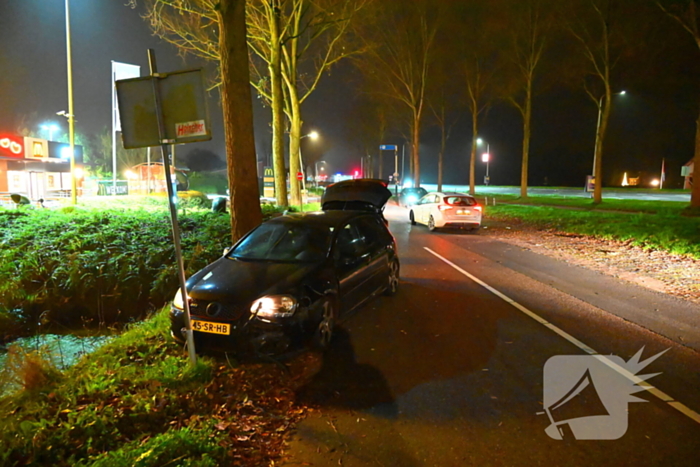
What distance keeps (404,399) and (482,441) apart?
2.96ft

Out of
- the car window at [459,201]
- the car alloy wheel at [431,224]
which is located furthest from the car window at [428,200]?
the car window at [459,201]

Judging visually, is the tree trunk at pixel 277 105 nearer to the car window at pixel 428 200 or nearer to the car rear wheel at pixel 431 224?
the car window at pixel 428 200

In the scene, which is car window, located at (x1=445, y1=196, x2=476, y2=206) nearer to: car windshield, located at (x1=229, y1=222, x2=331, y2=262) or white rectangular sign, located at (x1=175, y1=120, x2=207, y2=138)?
car windshield, located at (x1=229, y1=222, x2=331, y2=262)

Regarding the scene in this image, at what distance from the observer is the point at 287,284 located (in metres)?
5.34

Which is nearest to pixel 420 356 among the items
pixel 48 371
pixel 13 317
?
pixel 48 371

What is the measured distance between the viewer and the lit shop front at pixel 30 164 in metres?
30.2

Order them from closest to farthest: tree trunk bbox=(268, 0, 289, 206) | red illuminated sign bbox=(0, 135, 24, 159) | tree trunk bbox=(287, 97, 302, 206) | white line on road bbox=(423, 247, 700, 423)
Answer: white line on road bbox=(423, 247, 700, 423), tree trunk bbox=(268, 0, 289, 206), tree trunk bbox=(287, 97, 302, 206), red illuminated sign bbox=(0, 135, 24, 159)

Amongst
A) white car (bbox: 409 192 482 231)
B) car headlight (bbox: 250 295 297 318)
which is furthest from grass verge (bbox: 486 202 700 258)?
car headlight (bbox: 250 295 297 318)

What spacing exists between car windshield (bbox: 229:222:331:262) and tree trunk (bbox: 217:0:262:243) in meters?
2.16

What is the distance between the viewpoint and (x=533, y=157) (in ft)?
342

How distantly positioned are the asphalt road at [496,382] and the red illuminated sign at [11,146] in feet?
101

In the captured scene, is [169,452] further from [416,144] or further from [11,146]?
[416,144]

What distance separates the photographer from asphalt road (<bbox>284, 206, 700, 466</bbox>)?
367 cm

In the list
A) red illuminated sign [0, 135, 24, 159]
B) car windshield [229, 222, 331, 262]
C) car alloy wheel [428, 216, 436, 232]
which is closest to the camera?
car windshield [229, 222, 331, 262]
